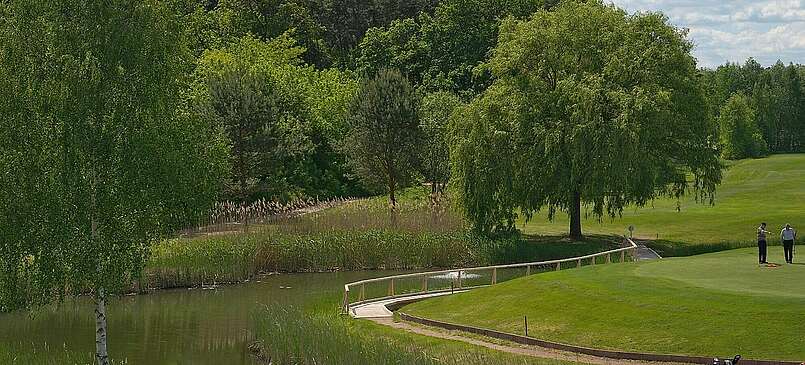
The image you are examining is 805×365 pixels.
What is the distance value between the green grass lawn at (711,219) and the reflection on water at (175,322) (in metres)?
18.7

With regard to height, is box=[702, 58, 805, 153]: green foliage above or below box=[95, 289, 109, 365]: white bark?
above

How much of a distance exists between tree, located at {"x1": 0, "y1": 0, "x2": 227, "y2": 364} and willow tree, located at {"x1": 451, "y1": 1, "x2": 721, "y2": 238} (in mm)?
24834

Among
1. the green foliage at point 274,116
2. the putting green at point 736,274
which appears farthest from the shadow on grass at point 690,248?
the green foliage at point 274,116

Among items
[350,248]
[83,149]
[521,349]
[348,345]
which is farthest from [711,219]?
[83,149]

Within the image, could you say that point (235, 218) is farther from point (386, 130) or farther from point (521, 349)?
point (521, 349)

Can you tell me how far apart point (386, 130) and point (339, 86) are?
21.1 metres

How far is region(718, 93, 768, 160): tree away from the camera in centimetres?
12425

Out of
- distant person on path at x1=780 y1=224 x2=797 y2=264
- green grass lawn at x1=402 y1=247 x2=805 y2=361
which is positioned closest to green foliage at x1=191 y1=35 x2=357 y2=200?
green grass lawn at x1=402 y1=247 x2=805 y2=361

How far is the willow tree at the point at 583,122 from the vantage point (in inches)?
1923

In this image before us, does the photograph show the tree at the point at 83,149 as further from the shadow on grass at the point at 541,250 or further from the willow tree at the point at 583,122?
the willow tree at the point at 583,122

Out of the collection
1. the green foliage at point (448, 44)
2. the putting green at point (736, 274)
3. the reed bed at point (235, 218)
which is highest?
the green foliage at point (448, 44)

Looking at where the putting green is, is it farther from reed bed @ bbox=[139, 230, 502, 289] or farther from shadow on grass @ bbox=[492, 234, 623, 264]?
reed bed @ bbox=[139, 230, 502, 289]

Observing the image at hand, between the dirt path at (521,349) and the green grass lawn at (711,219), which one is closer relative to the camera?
the dirt path at (521,349)

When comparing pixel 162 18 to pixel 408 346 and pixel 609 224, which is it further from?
pixel 609 224
